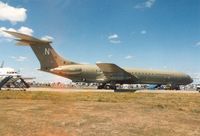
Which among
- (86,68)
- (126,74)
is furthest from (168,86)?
(86,68)

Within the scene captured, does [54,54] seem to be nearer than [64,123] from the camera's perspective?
No

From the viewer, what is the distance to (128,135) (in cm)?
1136

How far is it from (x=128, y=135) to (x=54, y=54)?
50.4 m

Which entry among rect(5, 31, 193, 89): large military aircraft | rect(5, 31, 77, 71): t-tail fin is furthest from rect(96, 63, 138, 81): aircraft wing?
rect(5, 31, 77, 71): t-tail fin

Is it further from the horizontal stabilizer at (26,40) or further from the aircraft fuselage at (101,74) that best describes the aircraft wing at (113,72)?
the horizontal stabilizer at (26,40)

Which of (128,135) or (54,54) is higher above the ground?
(54,54)

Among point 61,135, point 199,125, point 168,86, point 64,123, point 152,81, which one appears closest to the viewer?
point 61,135

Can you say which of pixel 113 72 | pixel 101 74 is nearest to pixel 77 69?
pixel 101 74

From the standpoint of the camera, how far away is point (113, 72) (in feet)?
200

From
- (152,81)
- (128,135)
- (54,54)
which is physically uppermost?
(54,54)

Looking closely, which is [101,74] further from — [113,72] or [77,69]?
[77,69]

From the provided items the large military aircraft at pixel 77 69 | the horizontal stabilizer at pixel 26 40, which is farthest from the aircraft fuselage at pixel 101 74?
the horizontal stabilizer at pixel 26 40

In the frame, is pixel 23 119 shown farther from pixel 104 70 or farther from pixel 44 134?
pixel 104 70

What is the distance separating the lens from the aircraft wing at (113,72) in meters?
59.6
